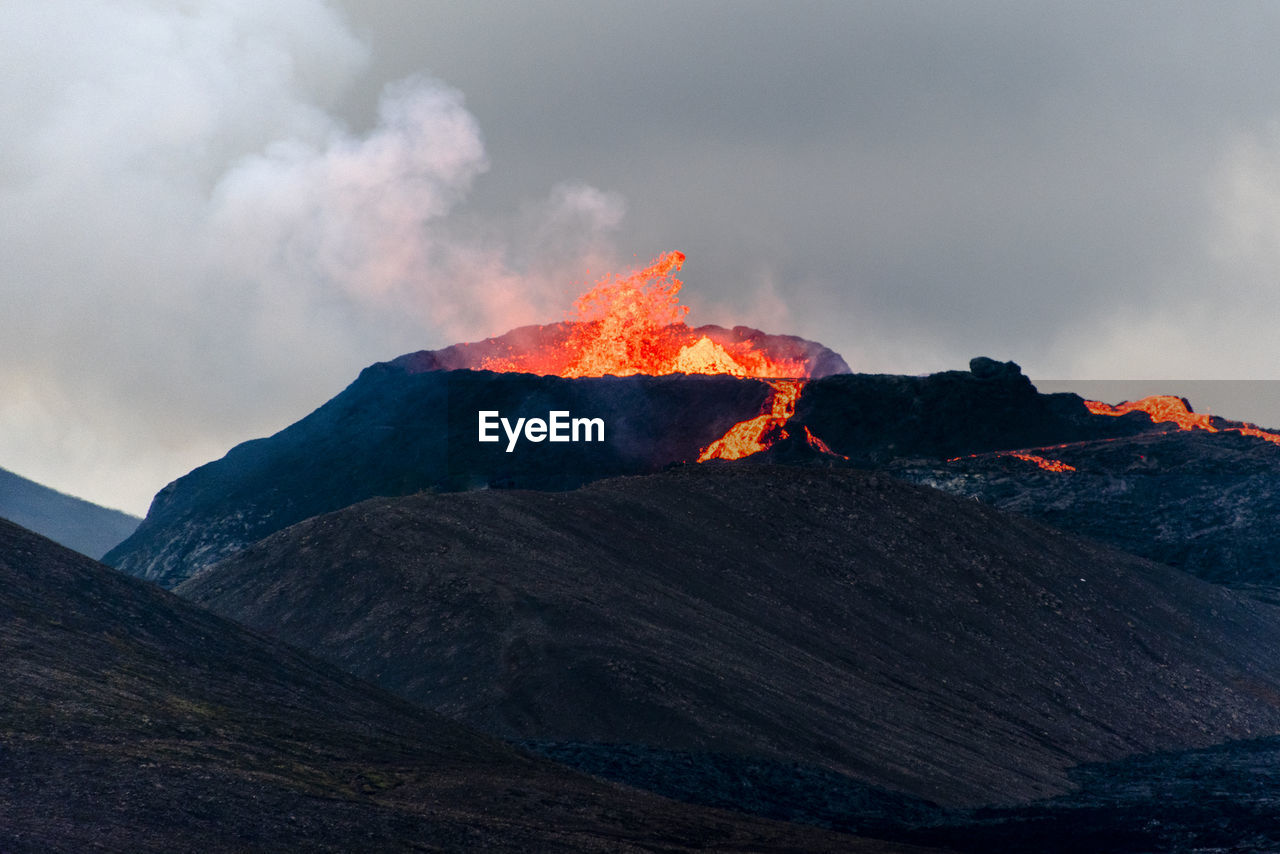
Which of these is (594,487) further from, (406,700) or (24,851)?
(24,851)

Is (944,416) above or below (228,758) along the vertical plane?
above

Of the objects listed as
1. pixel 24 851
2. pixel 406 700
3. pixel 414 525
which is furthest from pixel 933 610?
pixel 24 851

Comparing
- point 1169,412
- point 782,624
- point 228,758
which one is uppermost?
point 1169,412

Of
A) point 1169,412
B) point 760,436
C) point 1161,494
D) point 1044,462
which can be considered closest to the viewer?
point 1161,494

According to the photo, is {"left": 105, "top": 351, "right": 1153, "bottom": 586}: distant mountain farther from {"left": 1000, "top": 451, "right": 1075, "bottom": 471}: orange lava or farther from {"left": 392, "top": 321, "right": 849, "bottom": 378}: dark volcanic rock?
{"left": 392, "top": 321, "right": 849, "bottom": 378}: dark volcanic rock

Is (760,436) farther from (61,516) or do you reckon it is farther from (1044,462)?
(61,516)

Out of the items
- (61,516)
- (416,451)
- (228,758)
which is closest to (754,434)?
(416,451)

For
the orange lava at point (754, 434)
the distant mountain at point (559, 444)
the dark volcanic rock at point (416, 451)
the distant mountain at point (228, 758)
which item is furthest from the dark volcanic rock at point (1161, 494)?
the distant mountain at point (228, 758)

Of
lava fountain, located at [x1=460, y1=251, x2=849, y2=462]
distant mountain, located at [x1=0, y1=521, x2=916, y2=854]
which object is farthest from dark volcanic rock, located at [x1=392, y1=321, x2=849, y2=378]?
distant mountain, located at [x1=0, y1=521, x2=916, y2=854]
